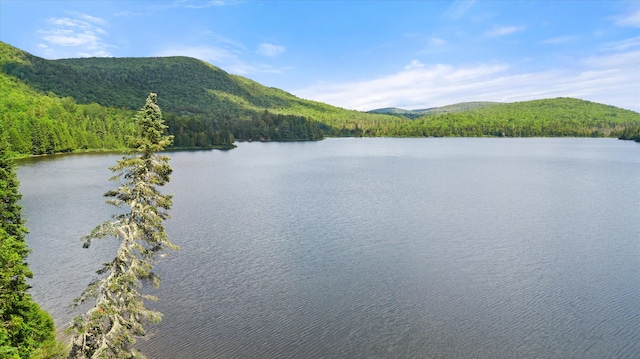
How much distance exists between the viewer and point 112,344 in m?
17.0

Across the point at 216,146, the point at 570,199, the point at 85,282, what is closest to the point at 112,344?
the point at 85,282

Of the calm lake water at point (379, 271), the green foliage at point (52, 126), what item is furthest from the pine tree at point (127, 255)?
the green foliage at point (52, 126)

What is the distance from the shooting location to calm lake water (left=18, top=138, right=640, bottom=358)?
24.8 metres

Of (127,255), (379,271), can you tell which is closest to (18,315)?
(127,255)

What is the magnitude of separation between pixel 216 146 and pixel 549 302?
17153cm

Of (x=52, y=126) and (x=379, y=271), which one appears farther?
(x=52, y=126)

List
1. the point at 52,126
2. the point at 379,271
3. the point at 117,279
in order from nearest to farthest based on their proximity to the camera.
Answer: the point at 117,279, the point at 379,271, the point at 52,126

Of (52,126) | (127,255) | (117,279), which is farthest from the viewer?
(52,126)

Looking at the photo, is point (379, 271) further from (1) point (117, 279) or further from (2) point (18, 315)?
(2) point (18, 315)

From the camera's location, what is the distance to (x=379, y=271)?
35375 mm

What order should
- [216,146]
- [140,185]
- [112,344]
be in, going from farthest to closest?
[216,146] → [140,185] → [112,344]

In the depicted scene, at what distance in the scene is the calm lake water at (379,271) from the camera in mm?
24812

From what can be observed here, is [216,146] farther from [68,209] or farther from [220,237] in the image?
[220,237]

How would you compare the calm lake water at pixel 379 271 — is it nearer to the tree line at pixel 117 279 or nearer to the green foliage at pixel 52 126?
the tree line at pixel 117 279
